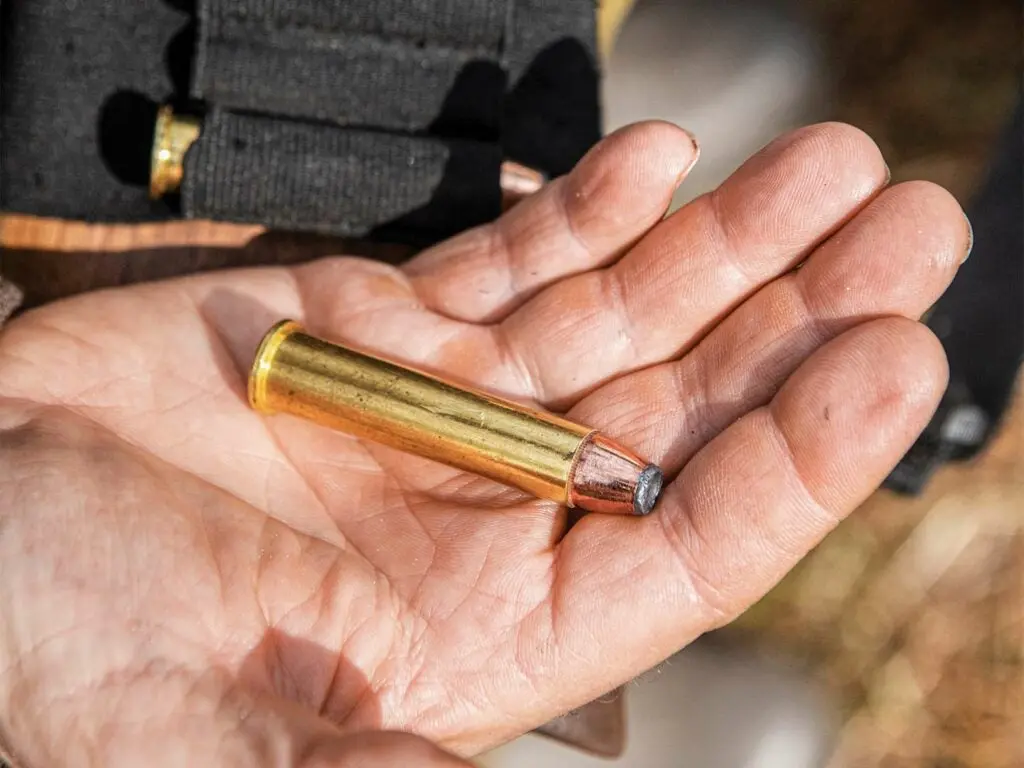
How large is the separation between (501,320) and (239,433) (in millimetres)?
935

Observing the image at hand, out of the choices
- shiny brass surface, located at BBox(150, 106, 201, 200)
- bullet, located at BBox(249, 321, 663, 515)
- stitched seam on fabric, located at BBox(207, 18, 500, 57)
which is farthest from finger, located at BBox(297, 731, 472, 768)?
→ stitched seam on fabric, located at BBox(207, 18, 500, 57)

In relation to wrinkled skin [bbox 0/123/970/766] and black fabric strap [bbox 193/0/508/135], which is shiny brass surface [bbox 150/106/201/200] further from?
wrinkled skin [bbox 0/123/970/766]

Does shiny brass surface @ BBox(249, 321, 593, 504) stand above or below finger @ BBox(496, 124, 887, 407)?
below

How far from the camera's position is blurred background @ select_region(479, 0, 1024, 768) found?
4.95 meters

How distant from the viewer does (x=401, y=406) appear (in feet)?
9.07

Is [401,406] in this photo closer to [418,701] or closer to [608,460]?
[608,460]

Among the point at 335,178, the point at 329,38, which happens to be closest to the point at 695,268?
the point at 335,178

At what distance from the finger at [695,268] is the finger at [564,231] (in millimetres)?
86

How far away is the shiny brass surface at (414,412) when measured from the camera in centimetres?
265

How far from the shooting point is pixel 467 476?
2.87 meters

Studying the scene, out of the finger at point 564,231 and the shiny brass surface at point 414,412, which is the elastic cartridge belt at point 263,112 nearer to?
the finger at point 564,231

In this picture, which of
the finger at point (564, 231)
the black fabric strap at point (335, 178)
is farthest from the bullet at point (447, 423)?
the black fabric strap at point (335, 178)

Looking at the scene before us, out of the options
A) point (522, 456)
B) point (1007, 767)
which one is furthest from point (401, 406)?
point (1007, 767)

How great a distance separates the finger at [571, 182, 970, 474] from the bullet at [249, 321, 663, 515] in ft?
0.57
